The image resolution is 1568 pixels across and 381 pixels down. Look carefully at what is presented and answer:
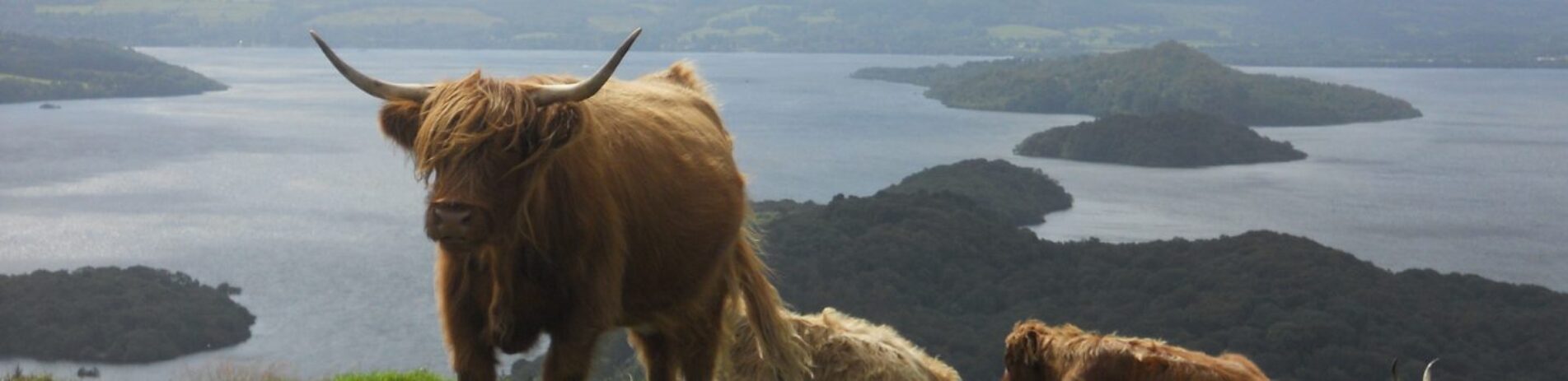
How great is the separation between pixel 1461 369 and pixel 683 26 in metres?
82.3

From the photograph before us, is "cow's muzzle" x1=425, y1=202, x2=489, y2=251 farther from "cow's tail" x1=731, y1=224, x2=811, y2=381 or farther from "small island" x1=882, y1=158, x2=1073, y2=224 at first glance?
"small island" x1=882, y1=158, x2=1073, y2=224

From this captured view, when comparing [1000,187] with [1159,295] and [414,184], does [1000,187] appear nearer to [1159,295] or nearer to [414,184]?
[1159,295]

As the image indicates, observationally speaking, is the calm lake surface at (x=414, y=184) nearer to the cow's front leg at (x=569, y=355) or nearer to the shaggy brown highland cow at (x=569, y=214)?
the shaggy brown highland cow at (x=569, y=214)

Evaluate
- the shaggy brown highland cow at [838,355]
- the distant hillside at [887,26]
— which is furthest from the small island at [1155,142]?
the shaggy brown highland cow at [838,355]

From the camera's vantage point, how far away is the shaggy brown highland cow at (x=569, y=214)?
4.50 metres

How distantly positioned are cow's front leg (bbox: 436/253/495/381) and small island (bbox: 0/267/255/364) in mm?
22262

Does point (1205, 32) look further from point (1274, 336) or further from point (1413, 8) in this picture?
point (1274, 336)

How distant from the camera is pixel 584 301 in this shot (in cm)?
495

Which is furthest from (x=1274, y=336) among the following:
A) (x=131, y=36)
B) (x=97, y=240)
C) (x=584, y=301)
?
(x=131, y=36)

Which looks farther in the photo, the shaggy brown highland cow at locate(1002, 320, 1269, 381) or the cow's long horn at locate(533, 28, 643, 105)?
the shaggy brown highland cow at locate(1002, 320, 1269, 381)

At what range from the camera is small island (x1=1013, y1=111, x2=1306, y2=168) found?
67062mm

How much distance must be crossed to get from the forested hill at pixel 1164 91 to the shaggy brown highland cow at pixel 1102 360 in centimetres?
6869

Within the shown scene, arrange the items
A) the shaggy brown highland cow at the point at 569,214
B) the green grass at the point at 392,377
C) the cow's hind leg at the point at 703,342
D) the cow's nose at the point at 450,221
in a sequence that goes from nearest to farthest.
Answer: the cow's nose at the point at 450,221 → the shaggy brown highland cow at the point at 569,214 → the cow's hind leg at the point at 703,342 → the green grass at the point at 392,377

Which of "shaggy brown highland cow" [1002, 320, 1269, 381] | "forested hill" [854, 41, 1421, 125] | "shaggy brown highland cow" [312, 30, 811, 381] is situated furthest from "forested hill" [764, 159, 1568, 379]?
"forested hill" [854, 41, 1421, 125]
